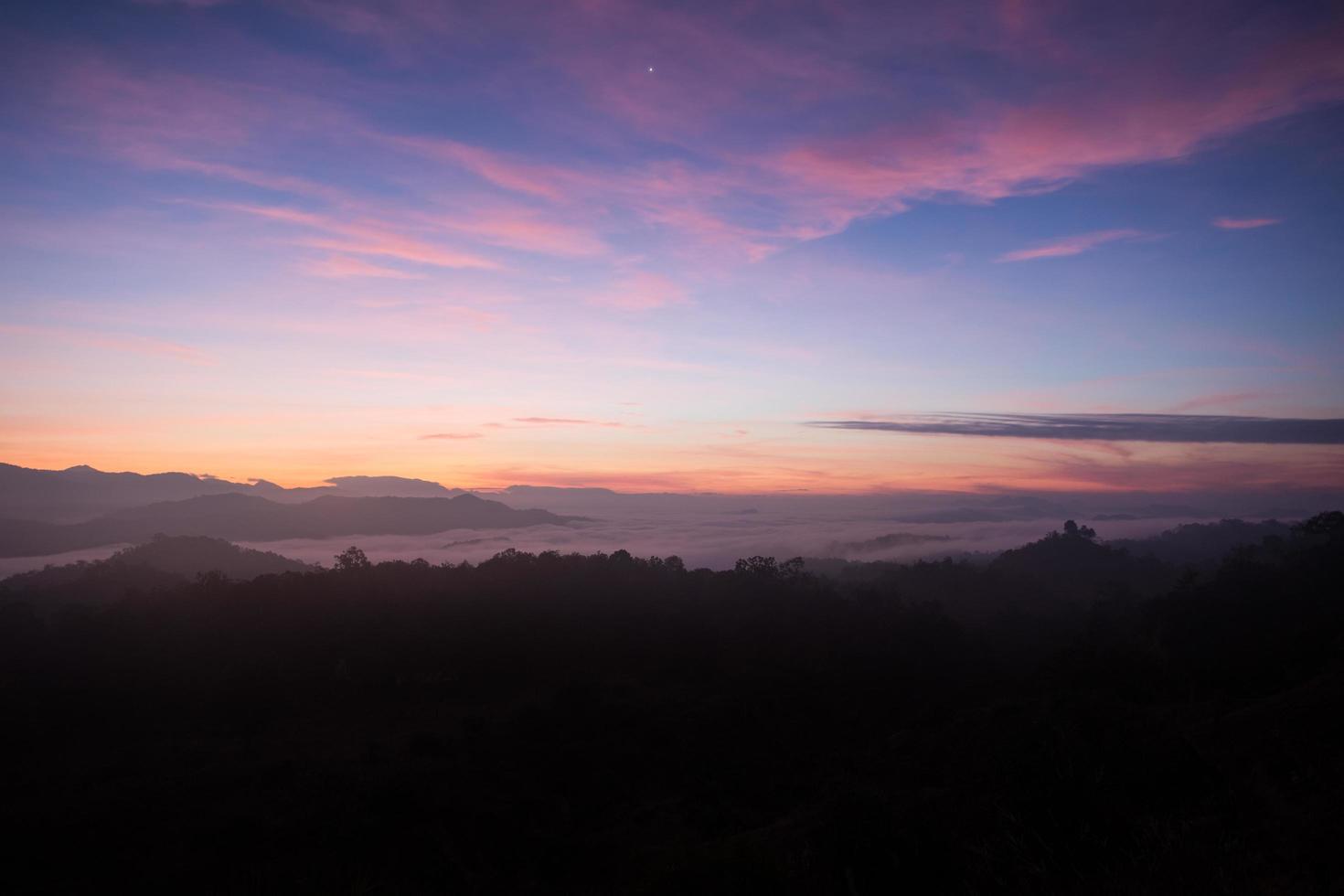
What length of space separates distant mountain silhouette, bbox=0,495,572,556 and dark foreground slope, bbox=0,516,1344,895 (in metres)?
85.4

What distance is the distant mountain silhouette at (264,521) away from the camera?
119000 mm

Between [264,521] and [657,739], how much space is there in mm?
128764

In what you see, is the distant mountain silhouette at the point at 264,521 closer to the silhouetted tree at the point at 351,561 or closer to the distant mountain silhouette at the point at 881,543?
the distant mountain silhouette at the point at 881,543

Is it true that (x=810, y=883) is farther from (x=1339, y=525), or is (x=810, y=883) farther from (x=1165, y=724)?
(x=1339, y=525)

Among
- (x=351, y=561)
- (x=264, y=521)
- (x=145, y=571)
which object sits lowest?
→ (x=145, y=571)

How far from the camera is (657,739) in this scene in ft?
90.3

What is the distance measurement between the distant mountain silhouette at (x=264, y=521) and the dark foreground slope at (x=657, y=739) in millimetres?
85366

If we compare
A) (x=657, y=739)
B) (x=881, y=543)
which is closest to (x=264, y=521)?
(x=881, y=543)

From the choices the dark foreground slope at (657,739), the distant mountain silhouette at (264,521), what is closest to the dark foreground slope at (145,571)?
the dark foreground slope at (657,739)

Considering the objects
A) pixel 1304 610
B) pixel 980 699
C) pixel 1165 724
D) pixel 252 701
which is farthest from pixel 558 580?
pixel 1304 610

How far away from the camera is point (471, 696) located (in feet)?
108

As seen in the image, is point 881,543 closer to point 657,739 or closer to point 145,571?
point 145,571

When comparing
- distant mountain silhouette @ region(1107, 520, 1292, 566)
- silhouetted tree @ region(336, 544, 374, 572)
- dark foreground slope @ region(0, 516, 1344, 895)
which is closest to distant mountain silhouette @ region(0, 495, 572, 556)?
silhouetted tree @ region(336, 544, 374, 572)

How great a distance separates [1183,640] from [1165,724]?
31.4 m
